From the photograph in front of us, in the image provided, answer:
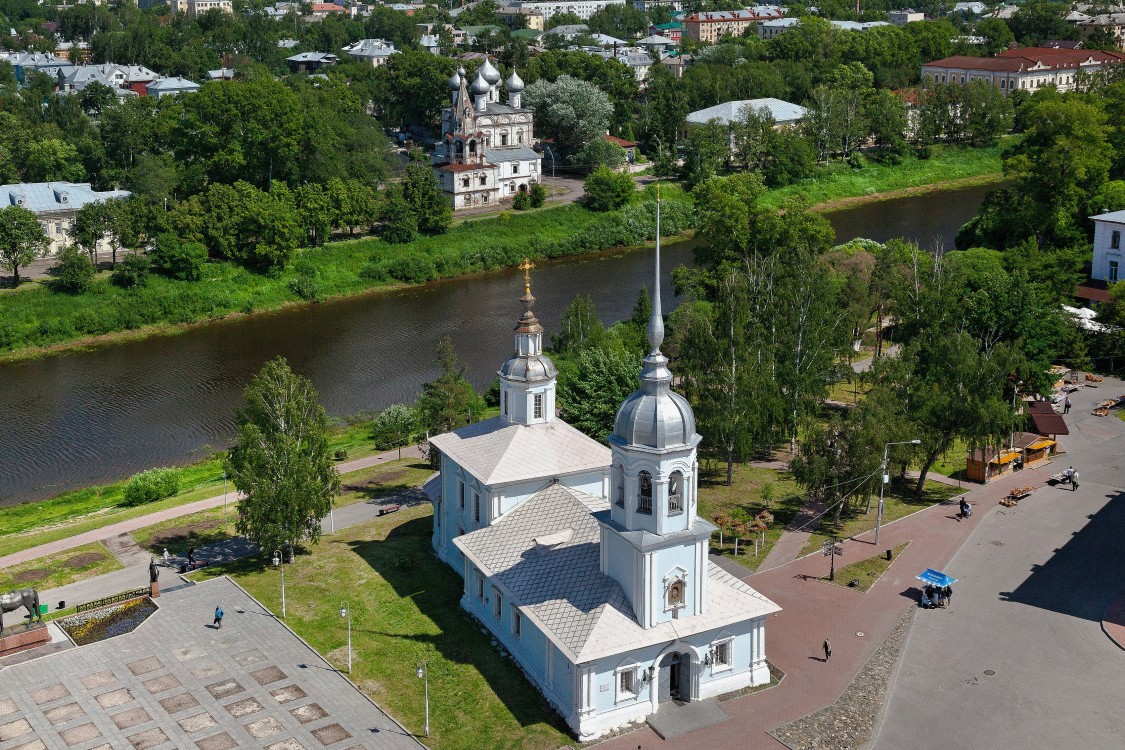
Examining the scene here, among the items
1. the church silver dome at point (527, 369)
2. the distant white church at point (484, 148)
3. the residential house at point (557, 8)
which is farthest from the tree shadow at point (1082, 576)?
the residential house at point (557, 8)

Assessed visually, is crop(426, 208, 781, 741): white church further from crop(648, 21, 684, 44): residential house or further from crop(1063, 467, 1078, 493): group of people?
crop(648, 21, 684, 44): residential house

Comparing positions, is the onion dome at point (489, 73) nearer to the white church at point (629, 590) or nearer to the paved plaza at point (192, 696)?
the white church at point (629, 590)

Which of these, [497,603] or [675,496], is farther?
[497,603]

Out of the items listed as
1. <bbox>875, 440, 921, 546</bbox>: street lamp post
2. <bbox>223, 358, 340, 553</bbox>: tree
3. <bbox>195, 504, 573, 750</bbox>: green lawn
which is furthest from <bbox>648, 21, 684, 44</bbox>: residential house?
<bbox>195, 504, 573, 750</bbox>: green lawn

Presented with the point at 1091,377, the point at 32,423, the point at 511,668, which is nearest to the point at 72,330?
the point at 32,423

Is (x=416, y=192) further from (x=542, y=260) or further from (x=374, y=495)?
(x=374, y=495)

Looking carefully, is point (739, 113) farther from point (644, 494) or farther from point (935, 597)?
point (644, 494)

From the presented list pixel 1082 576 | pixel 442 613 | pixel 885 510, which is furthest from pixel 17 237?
pixel 1082 576
